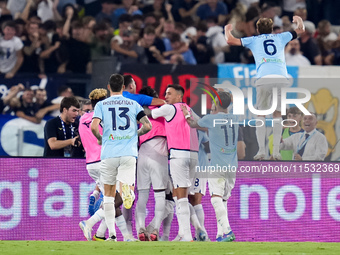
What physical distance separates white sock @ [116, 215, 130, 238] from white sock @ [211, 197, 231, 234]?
3.99 ft

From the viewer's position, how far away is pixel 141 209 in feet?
37.2

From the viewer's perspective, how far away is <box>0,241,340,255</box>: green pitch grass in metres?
8.83

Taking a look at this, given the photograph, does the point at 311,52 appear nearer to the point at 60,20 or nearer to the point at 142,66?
the point at 142,66

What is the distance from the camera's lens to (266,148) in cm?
1206

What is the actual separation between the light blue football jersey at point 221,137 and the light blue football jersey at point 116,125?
4.38 feet

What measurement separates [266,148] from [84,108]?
2.79m

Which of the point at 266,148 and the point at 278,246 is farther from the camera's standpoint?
the point at 266,148

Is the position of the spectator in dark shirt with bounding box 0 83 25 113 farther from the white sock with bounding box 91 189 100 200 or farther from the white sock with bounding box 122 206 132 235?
the white sock with bounding box 122 206 132 235

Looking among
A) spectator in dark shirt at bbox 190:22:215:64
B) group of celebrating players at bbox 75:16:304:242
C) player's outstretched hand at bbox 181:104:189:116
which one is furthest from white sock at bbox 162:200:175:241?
spectator in dark shirt at bbox 190:22:215:64

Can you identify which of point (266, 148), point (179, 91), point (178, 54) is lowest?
point (266, 148)

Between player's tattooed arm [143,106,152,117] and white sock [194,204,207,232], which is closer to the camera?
player's tattooed arm [143,106,152,117]

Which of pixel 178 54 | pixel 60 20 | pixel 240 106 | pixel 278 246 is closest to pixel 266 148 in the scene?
pixel 240 106

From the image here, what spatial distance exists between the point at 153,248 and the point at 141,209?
7.07 ft

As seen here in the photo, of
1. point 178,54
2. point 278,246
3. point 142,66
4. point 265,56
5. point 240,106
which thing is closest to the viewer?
point 278,246
